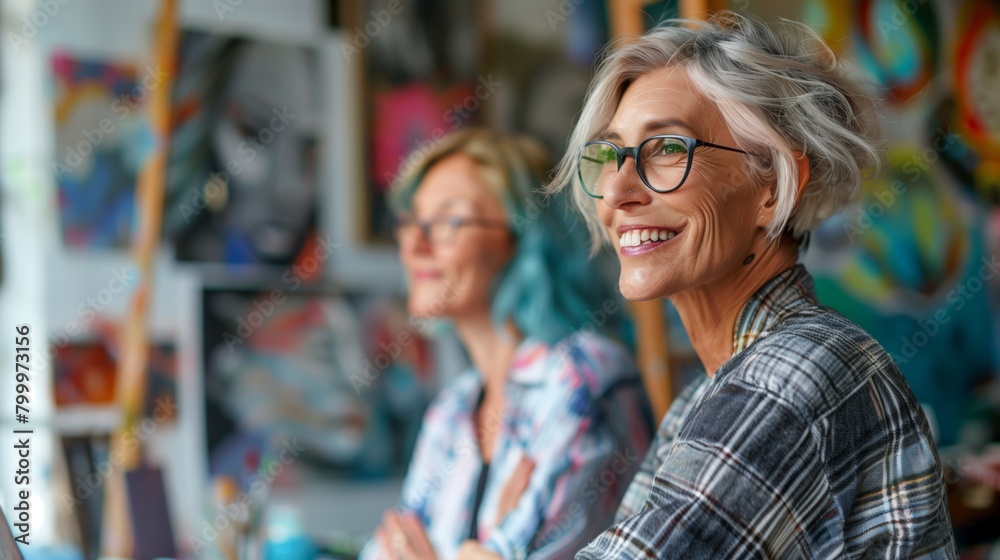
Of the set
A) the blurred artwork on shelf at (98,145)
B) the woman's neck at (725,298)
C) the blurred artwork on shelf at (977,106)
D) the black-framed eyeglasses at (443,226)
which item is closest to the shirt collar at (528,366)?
the black-framed eyeglasses at (443,226)

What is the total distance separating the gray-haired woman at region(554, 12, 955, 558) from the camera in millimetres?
771

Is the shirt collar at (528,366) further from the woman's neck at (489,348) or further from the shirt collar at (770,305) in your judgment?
the shirt collar at (770,305)

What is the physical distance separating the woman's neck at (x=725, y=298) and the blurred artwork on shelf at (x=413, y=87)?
1946 mm

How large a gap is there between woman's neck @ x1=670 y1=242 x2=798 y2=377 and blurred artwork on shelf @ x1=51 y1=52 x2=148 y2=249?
1836mm

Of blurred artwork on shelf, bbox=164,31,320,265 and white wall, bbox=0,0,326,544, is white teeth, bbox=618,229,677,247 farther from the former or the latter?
blurred artwork on shelf, bbox=164,31,320,265

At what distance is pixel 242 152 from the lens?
8.77 ft

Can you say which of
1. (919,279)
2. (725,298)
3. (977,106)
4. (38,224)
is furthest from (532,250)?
(977,106)

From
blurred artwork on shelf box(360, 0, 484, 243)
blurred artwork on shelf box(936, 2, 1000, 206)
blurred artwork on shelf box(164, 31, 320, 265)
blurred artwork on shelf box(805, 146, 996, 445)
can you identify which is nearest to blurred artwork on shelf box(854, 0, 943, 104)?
blurred artwork on shelf box(936, 2, 1000, 206)

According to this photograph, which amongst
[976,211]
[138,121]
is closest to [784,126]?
[138,121]

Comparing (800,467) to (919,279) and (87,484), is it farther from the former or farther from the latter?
(919,279)

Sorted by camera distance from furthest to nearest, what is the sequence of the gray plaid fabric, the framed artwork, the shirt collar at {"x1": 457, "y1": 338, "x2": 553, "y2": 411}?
the framed artwork, the shirt collar at {"x1": 457, "y1": 338, "x2": 553, "y2": 411}, the gray plaid fabric

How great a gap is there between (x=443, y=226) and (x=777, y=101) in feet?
3.54

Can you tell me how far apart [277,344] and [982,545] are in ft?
7.32

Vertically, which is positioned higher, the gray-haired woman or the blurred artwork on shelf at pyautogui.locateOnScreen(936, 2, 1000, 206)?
the blurred artwork on shelf at pyautogui.locateOnScreen(936, 2, 1000, 206)
